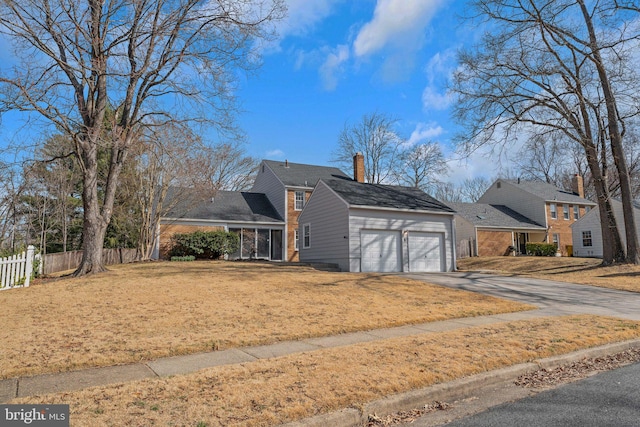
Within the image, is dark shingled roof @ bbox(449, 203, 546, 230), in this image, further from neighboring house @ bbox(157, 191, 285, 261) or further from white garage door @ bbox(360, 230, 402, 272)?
white garage door @ bbox(360, 230, 402, 272)

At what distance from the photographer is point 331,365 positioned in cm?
545

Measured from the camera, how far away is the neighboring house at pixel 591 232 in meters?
33.7


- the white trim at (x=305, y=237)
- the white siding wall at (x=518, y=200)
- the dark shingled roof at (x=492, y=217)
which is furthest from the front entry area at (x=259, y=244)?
the white siding wall at (x=518, y=200)

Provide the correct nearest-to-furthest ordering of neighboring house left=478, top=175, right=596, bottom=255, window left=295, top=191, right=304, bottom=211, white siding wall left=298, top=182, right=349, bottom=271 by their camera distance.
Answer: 1. white siding wall left=298, top=182, right=349, bottom=271
2. window left=295, top=191, right=304, bottom=211
3. neighboring house left=478, top=175, right=596, bottom=255

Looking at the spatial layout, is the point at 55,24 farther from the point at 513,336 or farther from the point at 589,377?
the point at 589,377

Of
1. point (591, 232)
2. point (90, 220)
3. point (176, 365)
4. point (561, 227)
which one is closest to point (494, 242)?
point (591, 232)

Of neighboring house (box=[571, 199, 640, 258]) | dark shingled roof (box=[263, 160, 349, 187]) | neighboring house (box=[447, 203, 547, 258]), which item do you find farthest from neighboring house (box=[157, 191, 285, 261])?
neighboring house (box=[571, 199, 640, 258])

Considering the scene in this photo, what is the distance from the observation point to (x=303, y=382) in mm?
4766

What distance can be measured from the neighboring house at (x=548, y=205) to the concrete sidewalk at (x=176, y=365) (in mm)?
33860

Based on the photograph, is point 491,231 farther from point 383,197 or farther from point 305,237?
point 305,237

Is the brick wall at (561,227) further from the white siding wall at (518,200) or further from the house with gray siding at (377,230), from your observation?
the house with gray siding at (377,230)

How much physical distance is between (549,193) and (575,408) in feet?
130

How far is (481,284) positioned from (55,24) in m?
16.6

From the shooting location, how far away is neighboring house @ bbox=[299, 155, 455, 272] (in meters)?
19.2
